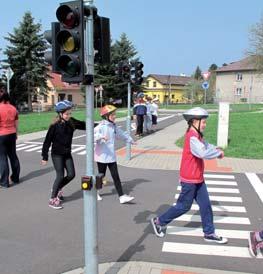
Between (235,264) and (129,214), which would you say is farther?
(129,214)

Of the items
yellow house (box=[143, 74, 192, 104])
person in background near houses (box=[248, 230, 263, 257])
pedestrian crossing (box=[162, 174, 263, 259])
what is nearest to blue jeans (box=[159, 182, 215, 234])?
pedestrian crossing (box=[162, 174, 263, 259])

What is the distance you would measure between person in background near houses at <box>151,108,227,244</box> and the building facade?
105434mm

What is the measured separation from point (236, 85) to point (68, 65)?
114 metres

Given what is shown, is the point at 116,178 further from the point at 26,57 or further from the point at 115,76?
the point at 115,76

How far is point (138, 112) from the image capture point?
21.9 m

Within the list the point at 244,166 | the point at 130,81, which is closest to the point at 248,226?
the point at 244,166

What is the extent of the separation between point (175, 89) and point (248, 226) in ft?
456

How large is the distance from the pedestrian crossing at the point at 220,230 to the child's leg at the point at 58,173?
7.03ft

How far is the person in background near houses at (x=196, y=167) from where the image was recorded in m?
5.95

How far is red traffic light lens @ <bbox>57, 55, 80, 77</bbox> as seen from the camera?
4.28 meters

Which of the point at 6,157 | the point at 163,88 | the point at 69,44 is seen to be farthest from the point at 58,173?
the point at 163,88

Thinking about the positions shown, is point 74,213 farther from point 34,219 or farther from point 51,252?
point 51,252

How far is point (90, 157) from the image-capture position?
4.40m

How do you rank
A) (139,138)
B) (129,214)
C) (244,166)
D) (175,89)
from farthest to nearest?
1. (175,89)
2. (139,138)
3. (244,166)
4. (129,214)
